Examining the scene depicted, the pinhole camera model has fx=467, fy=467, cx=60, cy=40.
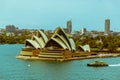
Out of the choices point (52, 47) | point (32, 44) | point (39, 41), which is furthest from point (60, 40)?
point (32, 44)

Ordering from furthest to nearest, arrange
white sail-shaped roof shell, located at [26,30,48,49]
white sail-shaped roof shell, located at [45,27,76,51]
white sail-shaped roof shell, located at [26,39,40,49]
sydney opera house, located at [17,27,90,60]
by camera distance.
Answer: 1. white sail-shaped roof shell, located at [26,30,48,49]
2. white sail-shaped roof shell, located at [26,39,40,49]
3. white sail-shaped roof shell, located at [45,27,76,51]
4. sydney opera house, located at [17,27,90,60]

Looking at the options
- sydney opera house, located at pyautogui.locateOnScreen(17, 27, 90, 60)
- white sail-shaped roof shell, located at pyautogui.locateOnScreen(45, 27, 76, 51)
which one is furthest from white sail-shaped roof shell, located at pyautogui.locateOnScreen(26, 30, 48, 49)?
white sail-shaped roof shell, located at pyautogui.locateOnScreen(45, 27, 76, 51)

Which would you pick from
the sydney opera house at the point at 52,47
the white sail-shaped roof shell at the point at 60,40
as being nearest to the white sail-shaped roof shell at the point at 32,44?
the sydney opera house at the point at 52,47

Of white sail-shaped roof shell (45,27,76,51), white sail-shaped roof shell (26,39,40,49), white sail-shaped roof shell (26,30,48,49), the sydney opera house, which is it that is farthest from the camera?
white sail-shaped roof shell (26,30,48,49)

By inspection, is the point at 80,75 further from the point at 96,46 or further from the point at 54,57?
the point at 96,46

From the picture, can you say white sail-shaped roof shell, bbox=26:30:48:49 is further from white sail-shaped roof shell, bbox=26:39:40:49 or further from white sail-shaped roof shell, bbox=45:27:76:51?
white sail-shaped roof shell, bbox=45:27:76:51

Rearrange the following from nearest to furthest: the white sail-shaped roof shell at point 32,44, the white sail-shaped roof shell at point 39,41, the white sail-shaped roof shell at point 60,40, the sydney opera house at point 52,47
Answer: the sydney opera house at point 52,47 → the white sail-shaped roof shell at point 60,40 → the white sail-shaped roof shell at point 32,44 → the white sail-shaped roof shell at point 39,41

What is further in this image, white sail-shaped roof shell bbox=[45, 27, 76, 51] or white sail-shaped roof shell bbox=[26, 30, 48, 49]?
white sail-shaped roof shell bbox=[26, 30, 48, 49]

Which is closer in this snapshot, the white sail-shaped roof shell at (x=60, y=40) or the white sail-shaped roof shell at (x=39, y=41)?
the white sail-shaped roof shell at (x=60, y=40)

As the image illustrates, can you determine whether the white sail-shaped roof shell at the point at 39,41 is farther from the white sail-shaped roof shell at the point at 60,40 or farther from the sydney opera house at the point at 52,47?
the white sail-shaped roof shell at the point at 60,40
